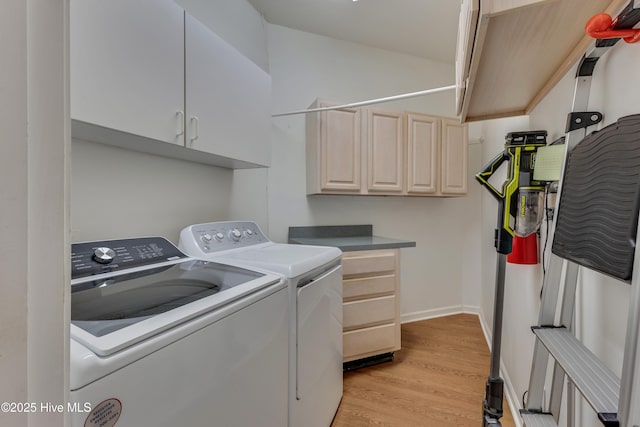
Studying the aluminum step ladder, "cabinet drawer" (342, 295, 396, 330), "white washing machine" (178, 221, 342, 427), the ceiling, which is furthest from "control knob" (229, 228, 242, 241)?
the ceiling

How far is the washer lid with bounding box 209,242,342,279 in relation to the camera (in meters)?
1.22

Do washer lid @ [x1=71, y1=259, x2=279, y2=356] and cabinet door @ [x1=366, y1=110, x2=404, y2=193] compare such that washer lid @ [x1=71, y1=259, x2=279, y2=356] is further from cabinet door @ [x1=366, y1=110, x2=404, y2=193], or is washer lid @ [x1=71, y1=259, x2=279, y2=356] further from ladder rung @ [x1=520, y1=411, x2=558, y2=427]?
cabinet door @ [x1=366, y1=110, x2=404, y2=193]

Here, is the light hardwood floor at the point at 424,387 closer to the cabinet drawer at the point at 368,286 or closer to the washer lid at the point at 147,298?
the cabinet drawer at the point at 368,286

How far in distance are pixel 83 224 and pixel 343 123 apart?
6.17ft

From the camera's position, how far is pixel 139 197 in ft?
4.80

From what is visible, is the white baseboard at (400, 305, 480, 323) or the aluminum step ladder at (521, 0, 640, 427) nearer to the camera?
the aluminum step ladder at (521, 0, 640, 427)

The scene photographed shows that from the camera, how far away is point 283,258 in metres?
1.38

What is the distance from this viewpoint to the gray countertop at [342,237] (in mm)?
2256

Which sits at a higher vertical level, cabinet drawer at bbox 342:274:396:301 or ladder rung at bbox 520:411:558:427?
cabinet drawer at bbox 342:274:396:301

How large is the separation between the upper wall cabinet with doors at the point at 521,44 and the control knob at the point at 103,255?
1468 millimetres

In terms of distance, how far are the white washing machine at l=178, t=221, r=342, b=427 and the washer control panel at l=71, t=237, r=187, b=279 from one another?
150mm

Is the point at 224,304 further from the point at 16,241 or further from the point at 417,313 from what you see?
the point at 417,313

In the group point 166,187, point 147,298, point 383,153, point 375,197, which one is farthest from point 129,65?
point 375,197

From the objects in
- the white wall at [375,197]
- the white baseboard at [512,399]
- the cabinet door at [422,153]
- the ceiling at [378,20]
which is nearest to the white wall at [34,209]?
the white baseboard at [512,399]
